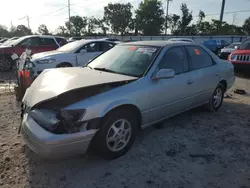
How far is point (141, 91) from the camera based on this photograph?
3102 mm

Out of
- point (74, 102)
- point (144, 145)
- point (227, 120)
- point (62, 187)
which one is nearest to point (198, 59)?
point (227, 120)

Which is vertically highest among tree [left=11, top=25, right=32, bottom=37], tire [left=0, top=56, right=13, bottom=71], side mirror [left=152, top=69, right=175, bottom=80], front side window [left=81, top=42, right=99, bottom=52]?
tree [left=11, top=25, right=32, bottom=37]

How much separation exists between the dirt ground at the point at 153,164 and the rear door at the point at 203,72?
2.35 ft

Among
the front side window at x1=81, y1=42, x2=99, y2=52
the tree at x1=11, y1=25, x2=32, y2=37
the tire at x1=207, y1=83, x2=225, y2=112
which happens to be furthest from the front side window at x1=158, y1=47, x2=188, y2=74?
the tree at x1=11, y1=25, x2=32, y2=37

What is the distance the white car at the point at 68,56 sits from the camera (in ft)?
23.4

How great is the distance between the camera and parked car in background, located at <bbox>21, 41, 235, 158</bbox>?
8.23 feet

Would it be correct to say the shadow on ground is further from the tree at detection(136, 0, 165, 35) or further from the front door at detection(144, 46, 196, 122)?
the tree at detection(136, 0, 165, 35)

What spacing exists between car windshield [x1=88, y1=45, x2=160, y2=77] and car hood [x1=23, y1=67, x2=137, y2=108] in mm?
213

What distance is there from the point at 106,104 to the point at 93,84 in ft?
1.07

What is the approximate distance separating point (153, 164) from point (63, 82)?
1.67 metres

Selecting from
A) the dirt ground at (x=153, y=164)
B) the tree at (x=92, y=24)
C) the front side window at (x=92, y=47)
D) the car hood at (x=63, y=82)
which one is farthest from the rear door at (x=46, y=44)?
the tree at (x=92, y=24)

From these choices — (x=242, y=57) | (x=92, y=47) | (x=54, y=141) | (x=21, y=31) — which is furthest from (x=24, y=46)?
(x=21, y=31)

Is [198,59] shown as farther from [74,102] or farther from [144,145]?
[74,102]

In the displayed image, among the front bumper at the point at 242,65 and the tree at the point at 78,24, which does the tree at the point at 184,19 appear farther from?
the front bumper at the point at 242,65
